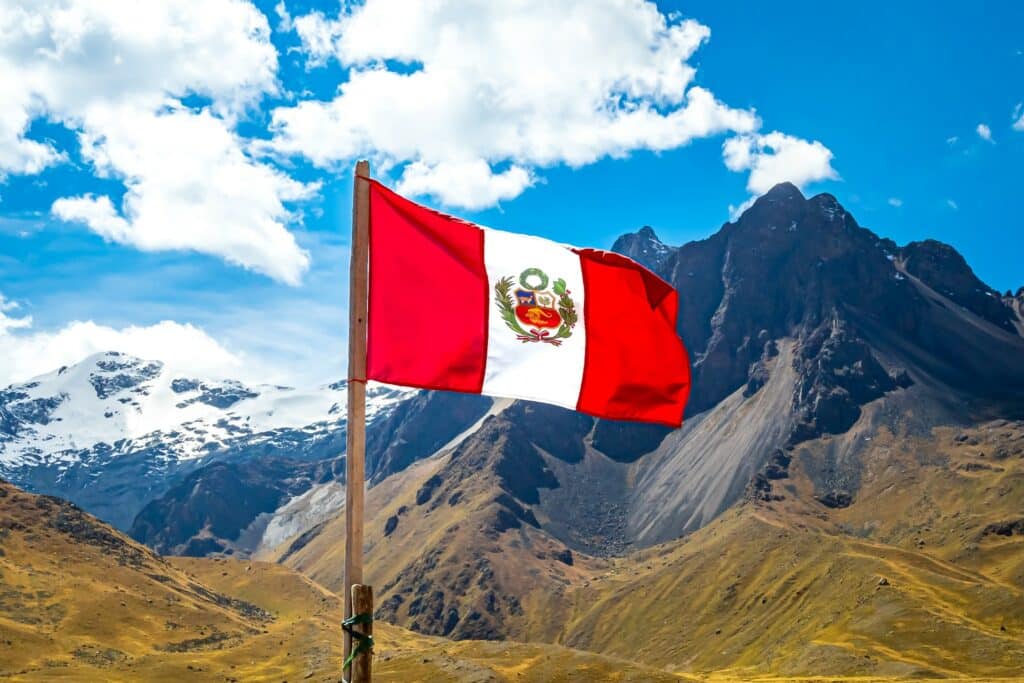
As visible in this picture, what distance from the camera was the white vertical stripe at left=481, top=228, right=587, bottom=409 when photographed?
1933 cm

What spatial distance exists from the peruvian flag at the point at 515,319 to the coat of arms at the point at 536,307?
0.07ft

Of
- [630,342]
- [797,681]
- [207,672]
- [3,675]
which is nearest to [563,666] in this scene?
[797,681]

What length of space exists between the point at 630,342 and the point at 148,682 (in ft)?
519

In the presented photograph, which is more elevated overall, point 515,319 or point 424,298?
point 424,298

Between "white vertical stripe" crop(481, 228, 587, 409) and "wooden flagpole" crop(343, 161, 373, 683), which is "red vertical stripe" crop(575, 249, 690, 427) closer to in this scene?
"white vertical stripe" crop(481, 228, 587, 409)

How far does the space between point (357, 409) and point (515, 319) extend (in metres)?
4.62

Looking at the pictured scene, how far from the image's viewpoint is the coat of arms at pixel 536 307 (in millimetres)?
19641

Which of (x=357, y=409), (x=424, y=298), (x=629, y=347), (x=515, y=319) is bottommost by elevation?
(x=357, y=409)

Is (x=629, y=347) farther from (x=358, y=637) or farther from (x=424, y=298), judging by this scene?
(x=358, y=637)

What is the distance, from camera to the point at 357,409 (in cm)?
1608

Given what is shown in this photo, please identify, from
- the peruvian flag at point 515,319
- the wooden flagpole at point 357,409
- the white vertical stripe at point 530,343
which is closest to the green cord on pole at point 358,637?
the wooden flagpole at point 357,409

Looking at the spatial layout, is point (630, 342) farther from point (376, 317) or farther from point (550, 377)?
point (376, 317)

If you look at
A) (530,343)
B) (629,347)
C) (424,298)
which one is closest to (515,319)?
(530,343)

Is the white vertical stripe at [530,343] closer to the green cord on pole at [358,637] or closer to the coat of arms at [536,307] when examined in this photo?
the coat of arms at [536,307]
